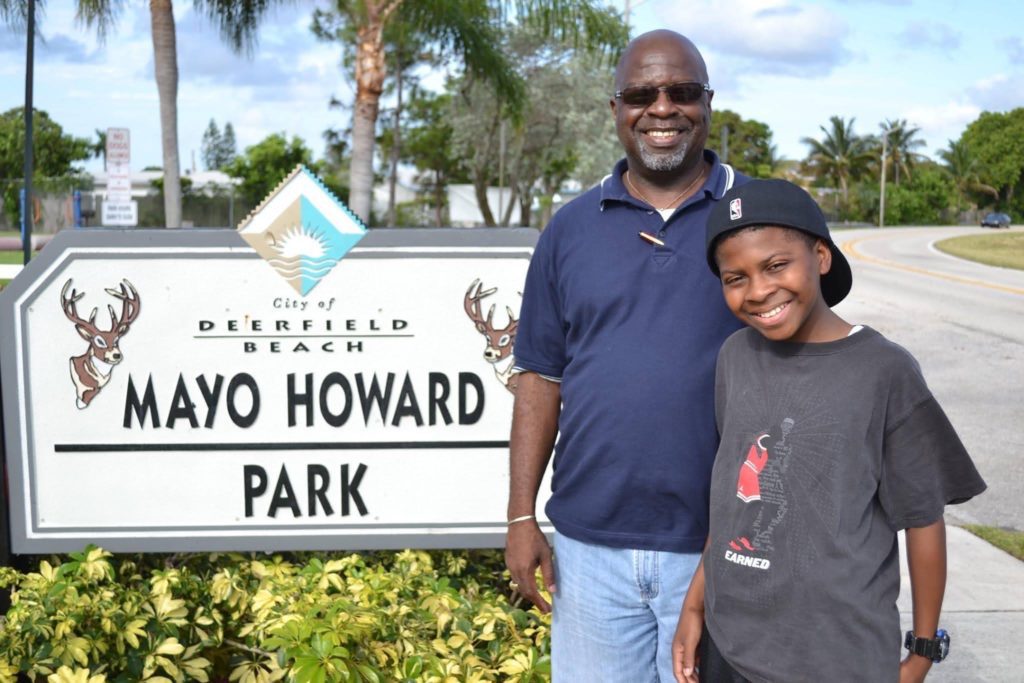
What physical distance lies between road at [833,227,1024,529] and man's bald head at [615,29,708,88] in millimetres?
4420

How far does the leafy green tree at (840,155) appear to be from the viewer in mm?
89750

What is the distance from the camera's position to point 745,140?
88.7m

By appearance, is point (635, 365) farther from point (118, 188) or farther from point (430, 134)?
point (430, 134)

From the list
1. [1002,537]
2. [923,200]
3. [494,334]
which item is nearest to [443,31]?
[1002,537]

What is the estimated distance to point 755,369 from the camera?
80.8 inches

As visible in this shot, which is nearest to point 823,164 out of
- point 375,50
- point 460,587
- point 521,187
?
point 521,187

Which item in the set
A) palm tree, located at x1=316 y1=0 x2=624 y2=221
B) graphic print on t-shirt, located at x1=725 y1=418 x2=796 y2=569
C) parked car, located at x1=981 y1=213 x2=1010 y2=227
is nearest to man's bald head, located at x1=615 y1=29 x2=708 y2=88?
graphic print on t-shirt, located at x1=725 y1=418 x2=796 y2=569

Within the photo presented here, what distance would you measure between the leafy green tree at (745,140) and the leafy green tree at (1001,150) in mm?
14716

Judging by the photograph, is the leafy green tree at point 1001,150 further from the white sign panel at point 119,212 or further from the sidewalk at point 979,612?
the sidewalk at point 979,612

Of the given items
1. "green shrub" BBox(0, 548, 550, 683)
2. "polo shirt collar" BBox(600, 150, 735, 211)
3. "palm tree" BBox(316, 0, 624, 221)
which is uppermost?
"palm tree" BBox(316, 0, 624, 221)

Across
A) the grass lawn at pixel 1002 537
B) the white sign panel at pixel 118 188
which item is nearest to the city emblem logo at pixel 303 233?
the grass lawn at pixel 1002 537

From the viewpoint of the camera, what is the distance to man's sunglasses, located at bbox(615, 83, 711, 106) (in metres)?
2.40

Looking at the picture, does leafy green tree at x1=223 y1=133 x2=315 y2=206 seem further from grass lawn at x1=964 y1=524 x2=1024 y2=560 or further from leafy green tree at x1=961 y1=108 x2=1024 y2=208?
leafy green tree at x1=961 y1=108 x2=1024 y2=208

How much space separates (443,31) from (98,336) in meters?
12.7
